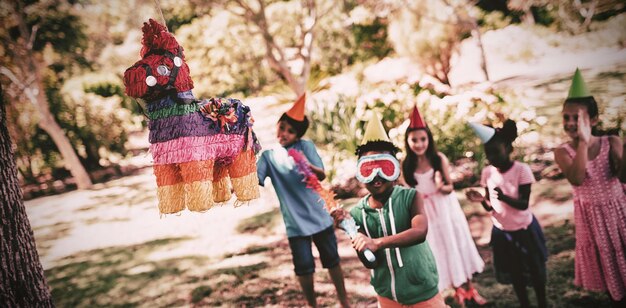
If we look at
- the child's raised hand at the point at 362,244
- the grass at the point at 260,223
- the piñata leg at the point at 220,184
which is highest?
the piñata leg at the point at 220,184

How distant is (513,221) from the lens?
229 centimetres

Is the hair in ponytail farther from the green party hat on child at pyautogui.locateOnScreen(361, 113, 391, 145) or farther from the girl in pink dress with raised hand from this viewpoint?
the green party hat on child at pyautogui.locateOnScreen(361, 113, 391, 145)

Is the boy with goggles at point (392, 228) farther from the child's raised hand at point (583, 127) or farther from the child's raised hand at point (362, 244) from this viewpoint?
the child's raised hand at point (583, 127)

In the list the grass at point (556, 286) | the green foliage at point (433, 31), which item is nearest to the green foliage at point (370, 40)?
the green foliage at point (433, 31)

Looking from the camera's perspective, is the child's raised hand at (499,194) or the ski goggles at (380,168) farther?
the child's raised hand at (499,194)

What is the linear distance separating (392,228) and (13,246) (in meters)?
1.52

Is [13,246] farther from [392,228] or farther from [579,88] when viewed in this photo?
[579,88]

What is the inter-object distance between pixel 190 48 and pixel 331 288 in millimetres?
5285

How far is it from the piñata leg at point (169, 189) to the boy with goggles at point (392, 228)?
1.99ft

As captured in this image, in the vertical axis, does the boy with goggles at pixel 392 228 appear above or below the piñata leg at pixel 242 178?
below

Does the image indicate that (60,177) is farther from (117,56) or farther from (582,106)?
(582,106)

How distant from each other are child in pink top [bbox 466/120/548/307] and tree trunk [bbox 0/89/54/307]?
221cm

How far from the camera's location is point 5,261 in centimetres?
154

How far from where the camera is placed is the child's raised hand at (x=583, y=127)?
1.93 m
